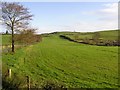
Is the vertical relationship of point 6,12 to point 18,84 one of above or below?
above

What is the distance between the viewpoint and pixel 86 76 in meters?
23.8

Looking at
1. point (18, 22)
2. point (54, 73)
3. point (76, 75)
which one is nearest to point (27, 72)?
point (54, 73)

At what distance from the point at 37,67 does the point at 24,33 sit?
19.7m

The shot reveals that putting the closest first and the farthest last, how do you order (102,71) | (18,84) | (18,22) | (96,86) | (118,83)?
(18,84) → (96,86) → (118,83) → (102,71) → (18,22)

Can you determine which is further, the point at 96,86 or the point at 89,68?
the point at 89,68

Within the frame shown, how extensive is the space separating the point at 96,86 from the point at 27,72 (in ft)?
25.5

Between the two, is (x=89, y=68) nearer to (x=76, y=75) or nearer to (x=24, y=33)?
(x=76, y=75)

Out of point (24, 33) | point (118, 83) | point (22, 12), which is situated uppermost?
point (22, 12)

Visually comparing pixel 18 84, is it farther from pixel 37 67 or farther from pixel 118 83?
pixel 37 67

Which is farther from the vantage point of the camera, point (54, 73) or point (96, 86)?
point (54, 73)

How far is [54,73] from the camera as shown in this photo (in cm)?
2486

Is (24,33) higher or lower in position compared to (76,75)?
higher

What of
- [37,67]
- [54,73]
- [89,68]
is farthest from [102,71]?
[37,67]

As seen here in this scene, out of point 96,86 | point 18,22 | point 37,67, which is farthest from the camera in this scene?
point 18,22
